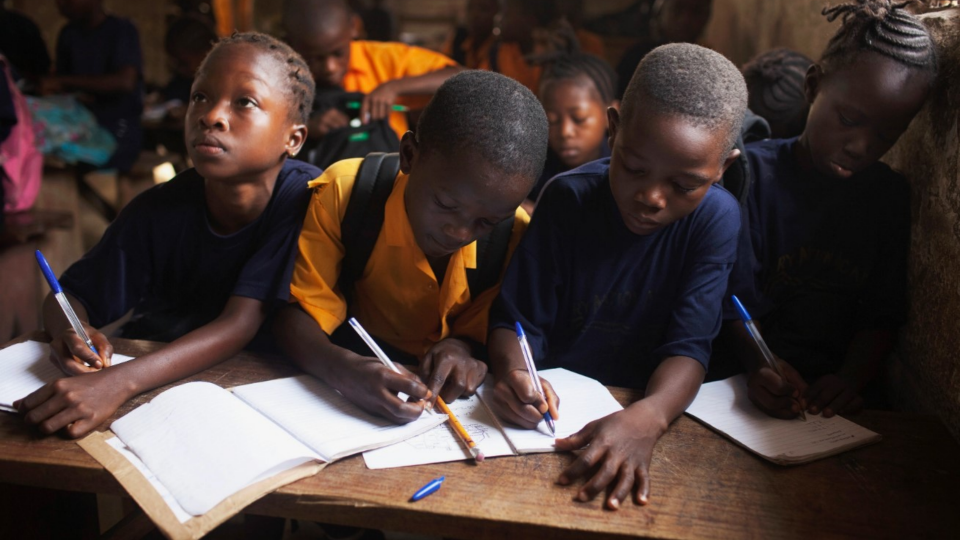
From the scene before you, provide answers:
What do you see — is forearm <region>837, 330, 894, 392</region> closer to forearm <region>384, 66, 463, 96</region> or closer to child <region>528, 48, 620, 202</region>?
child <region>528, 48, 620, 202</region>

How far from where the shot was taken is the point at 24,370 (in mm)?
1372

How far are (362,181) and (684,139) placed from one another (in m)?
0.69

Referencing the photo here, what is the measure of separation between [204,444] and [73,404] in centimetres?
25

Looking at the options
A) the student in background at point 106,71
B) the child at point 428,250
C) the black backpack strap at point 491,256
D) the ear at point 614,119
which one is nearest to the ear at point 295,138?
the child at point 428,250

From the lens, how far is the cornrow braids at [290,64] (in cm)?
171

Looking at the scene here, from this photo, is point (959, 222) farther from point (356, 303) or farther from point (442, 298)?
point (356, 303)

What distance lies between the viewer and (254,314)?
5.12 feet

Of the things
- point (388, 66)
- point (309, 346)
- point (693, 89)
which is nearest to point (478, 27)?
point (388, 66)

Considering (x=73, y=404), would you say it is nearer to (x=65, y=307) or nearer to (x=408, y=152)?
(x=65, y=307)

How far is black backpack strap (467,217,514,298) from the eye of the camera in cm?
160

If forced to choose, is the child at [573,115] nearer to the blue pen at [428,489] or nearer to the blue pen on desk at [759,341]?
the blue pen on desk at [759,341]

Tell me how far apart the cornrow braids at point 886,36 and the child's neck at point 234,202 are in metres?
1.37

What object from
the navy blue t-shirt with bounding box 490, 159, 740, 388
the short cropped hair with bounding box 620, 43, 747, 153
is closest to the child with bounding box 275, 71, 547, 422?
the navy blue t-shirt with bounding box 490, 159, 740, 388

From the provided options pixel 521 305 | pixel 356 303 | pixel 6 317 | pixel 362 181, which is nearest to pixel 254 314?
pixel 356 303
